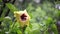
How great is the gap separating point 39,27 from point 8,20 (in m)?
0.11

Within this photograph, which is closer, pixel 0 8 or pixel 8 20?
pixel 8 20

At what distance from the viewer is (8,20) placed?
66cm

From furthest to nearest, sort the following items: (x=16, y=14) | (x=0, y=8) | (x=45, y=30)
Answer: (x=0, y=8), (x=45, y=30), (x=16, y=14)

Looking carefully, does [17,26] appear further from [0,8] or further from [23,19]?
[0,8]

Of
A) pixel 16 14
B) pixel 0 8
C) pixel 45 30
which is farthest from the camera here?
pixel 0 8

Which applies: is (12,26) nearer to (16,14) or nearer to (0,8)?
(16,14)

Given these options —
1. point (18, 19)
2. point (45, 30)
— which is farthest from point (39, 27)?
point (18, 19)

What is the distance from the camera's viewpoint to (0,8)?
780 millimetres

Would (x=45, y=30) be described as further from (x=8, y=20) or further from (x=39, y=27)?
(x=8, y=20)

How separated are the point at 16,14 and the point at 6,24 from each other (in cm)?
15

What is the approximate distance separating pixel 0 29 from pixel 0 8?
0.12 meters

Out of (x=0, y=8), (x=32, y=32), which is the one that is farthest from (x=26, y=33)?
(x=0, y=8)

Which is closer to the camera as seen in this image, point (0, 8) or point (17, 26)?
point (17, 26)

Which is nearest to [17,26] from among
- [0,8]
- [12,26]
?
[12,26]
